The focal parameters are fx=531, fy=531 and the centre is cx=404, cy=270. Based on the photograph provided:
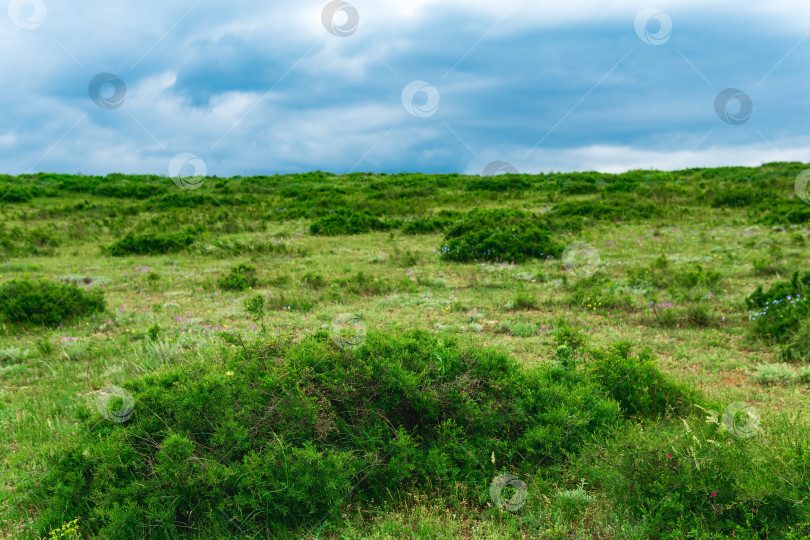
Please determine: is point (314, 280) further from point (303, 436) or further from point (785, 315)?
point (785, 315)

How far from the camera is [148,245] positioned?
17.4m

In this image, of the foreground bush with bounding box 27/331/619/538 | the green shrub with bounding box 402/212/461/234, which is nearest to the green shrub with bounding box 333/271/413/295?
the foreground bush with bounding box 27/331/619/538

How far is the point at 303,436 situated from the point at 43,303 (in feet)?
26.6

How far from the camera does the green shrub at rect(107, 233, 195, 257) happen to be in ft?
56.3

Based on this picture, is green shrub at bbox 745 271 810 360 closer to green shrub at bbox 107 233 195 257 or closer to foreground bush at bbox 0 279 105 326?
foreground bush at bbox 0 279 105 326

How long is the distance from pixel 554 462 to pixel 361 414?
61.0 inches

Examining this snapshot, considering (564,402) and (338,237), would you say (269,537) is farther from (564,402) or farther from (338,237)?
(338,237)

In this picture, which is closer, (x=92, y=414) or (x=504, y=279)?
(x=92, y=414)

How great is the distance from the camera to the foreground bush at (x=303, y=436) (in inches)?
139

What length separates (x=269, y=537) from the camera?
3.48 metres

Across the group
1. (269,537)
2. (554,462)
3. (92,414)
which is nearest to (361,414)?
(269,537)

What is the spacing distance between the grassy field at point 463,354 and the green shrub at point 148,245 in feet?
0.28

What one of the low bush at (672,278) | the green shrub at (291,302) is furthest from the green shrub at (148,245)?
the low bush at (672,278)

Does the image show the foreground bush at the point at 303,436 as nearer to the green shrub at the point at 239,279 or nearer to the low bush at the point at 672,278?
the low bush at the point at 672,278
